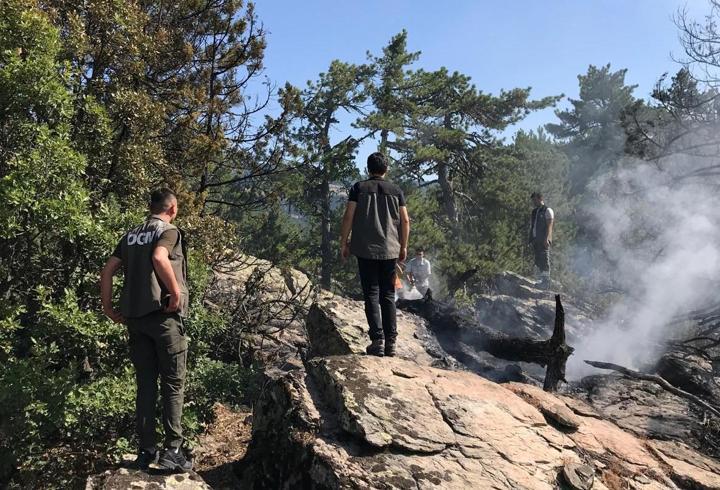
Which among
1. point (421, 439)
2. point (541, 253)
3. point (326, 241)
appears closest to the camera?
point (421, 439)

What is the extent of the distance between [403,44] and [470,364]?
14.5 m

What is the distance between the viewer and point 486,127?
64.5 ft

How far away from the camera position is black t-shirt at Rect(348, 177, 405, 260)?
462 centimetres

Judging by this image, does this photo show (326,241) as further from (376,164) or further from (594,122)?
(594,122)

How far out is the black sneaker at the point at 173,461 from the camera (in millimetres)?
3443

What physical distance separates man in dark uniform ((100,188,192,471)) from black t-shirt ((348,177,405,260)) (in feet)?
5.60

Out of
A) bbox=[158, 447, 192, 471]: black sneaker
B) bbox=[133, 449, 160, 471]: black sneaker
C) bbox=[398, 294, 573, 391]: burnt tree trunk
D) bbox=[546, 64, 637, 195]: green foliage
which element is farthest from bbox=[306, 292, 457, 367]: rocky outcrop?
bbox=[546, 64, 637, 195]: green foliage

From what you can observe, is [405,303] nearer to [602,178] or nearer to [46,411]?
[46,411]

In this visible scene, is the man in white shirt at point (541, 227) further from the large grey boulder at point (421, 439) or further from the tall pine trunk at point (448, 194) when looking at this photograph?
the tall pine trunk at point (448, 194)

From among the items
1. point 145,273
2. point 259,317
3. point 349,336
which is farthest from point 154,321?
point 259,317

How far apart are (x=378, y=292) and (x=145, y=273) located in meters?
2.17

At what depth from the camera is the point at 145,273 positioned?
3.41 metres

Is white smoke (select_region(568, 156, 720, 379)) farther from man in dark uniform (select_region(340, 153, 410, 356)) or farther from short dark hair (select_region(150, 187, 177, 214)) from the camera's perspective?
short dark hair (select_region(150, 187, 177, 214))

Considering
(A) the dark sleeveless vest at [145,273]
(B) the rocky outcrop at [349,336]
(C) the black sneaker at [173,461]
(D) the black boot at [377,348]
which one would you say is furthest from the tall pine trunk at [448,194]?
(C) the black sneaker at [173,461]
